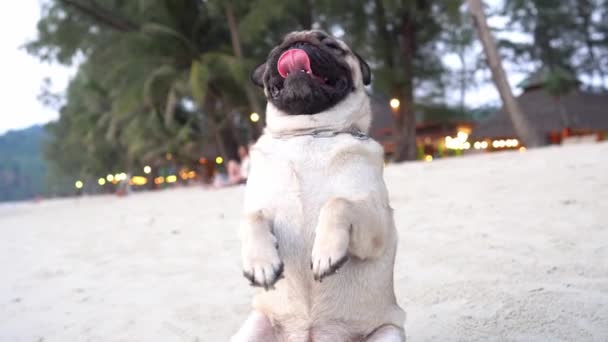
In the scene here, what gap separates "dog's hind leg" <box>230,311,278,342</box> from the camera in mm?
1904

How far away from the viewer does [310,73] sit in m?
1.97

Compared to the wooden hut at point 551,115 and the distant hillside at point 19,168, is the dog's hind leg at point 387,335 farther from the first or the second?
the distant hillside at point 19,168

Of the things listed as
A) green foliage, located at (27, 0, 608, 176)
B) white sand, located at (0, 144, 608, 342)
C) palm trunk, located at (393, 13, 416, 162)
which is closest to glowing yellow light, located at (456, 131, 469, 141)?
green foliage, located at (27, 0, 608, 176)

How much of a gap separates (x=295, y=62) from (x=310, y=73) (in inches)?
3.2

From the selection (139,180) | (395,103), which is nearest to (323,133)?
(395,103)

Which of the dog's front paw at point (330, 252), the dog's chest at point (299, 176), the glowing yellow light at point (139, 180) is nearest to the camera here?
the dog's front paw at point (330, 252)

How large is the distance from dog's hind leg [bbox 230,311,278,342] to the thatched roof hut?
2449 cm

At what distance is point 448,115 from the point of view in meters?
25.6

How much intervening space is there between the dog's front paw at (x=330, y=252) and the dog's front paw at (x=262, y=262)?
0.15 m

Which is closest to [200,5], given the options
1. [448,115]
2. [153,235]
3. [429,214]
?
[448,115]

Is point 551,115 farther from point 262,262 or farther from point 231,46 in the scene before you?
point 262,262

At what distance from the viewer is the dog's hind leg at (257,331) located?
6.25 ft

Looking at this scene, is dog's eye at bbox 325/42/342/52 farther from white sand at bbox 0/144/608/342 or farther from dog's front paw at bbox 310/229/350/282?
white sand at bbox 0/144/608/342

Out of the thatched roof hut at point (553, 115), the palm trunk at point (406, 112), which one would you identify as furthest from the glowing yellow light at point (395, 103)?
the thatched roof hut at point (553, 115)
